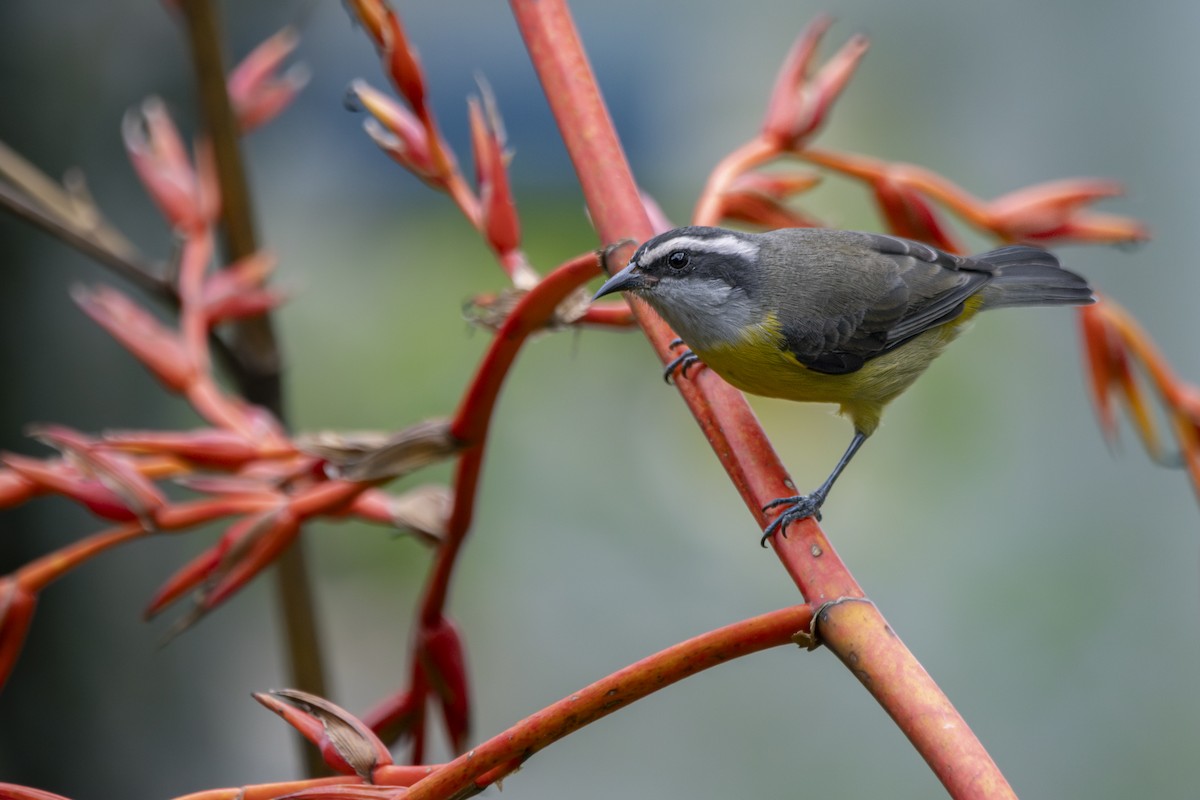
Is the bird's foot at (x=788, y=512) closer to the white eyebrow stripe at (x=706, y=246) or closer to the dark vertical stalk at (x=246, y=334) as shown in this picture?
the white eyebrow stripe at (x=706, y=246)

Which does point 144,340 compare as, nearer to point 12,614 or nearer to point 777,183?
point 12,614

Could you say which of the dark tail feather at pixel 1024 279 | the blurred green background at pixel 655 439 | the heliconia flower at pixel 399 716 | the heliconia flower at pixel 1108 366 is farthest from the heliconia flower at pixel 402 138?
the blurred green background at pixel 655 439

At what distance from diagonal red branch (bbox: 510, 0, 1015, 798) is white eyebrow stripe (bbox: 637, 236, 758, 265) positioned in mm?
74

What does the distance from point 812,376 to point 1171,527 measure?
142cm

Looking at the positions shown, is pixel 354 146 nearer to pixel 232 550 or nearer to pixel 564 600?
pixel 564 600

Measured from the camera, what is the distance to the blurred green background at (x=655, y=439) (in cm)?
178

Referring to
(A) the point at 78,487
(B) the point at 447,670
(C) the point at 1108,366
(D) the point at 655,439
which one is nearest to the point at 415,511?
(B) the point at 447,670

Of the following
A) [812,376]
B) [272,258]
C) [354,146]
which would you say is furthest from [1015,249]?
[354,146]

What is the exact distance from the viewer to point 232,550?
0.78 m

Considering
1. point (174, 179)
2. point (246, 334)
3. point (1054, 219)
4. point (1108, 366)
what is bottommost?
point (1108, 366)

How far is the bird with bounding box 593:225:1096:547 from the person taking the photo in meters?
1.03

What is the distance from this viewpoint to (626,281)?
75cm

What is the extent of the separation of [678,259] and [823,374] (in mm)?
227

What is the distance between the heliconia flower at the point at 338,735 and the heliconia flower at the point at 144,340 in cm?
41
